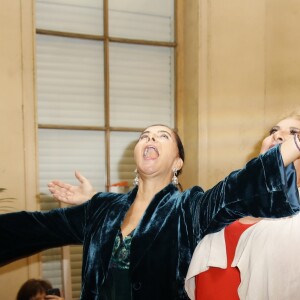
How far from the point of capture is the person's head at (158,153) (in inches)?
51.2

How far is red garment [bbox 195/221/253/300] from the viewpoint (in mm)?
1173

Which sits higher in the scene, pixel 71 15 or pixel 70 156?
pixel 71 15

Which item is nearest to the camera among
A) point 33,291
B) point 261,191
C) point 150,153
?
point 261,191

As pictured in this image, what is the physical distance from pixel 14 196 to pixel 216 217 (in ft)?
5.09

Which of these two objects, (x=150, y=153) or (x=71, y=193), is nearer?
(x=150, y=153)

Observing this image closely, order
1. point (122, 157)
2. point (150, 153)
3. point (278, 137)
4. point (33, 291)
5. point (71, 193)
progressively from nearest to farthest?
point (278, 137), point (150, 153), point (71, 193), point (33, 291), point (122, 157)

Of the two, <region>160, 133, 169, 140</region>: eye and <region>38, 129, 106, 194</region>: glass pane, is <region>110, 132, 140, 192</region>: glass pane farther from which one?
<region>160, 133, 169, 140</region>: eye

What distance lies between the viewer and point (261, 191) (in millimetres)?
938

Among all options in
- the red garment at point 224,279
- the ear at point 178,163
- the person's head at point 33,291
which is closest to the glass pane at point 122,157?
the person's head at point 33,291

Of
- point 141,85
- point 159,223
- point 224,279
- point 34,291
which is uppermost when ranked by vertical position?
point 141,85

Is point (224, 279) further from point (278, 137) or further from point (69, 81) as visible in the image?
point (69, 81)

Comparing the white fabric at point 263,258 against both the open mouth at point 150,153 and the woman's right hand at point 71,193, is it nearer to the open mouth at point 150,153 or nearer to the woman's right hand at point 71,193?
the open mouth at point 150,153

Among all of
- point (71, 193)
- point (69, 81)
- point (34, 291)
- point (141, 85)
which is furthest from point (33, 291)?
point (141, 85)

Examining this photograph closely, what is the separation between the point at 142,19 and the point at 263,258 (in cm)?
201
